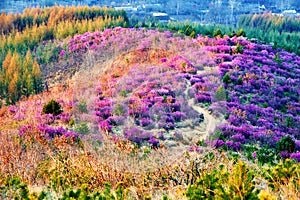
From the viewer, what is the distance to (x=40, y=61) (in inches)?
1410

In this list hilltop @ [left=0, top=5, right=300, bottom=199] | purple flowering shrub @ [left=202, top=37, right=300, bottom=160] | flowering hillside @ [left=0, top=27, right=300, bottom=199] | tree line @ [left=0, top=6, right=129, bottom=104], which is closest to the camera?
hilltop @ [left=0, top=5, right=300, bottom=199]

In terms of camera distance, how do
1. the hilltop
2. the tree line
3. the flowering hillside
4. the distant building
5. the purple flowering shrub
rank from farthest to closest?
1. the distant building
2. the tree line
3. the purple flowering shrub
4. the flowering hillside
5. the hilltop

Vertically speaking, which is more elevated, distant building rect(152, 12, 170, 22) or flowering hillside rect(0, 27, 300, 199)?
flowering hillside rect(0, 27, 300, 199)

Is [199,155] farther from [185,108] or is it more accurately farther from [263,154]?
[263,154]

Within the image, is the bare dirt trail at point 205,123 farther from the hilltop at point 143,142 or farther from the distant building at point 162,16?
the distant building at point 162,16

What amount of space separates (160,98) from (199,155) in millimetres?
1356

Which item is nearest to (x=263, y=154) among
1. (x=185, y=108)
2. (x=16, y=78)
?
(x=185, y=108)

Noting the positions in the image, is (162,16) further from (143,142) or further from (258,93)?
(143,142)

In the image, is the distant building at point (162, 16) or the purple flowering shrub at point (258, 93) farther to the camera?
the distant building at point (162, 16)

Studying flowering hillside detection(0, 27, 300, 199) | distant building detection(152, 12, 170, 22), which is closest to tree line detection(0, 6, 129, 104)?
flowering hillside detection(0, 27, 300, 199)

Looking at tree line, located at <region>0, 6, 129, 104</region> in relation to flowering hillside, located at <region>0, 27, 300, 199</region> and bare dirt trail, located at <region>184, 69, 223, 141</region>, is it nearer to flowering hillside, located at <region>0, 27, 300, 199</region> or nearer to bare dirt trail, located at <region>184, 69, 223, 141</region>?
flowering hillside, located at <region>0, 27, 300, 199</region>

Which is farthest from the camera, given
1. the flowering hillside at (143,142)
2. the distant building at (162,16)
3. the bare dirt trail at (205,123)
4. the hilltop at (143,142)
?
the distant building at (162,16)

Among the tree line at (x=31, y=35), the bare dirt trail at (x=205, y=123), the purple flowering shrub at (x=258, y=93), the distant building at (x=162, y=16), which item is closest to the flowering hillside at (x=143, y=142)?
the bare dirt trail at (x=205, y=123)

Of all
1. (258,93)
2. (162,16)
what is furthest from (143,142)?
(162,16)
